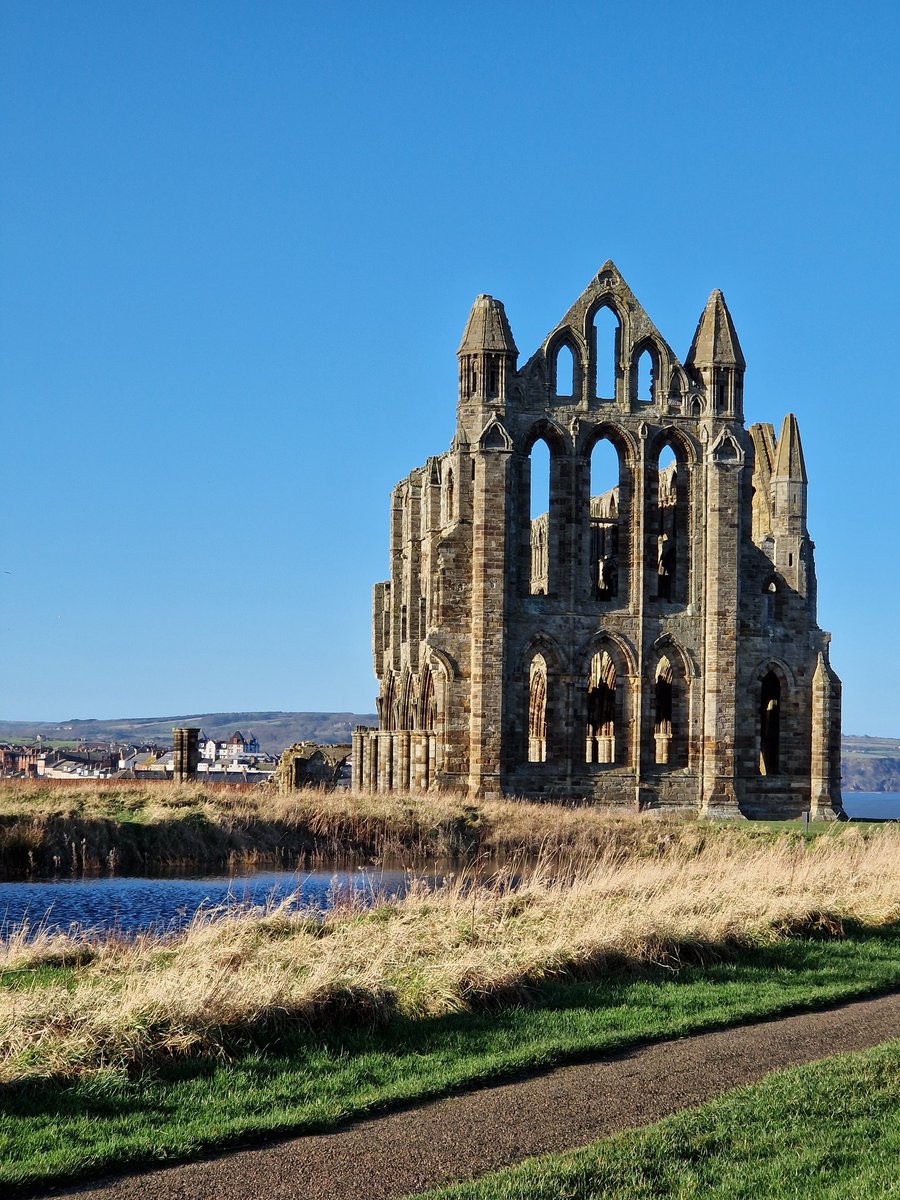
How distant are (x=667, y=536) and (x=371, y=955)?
37814 mm

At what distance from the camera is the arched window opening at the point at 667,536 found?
4941 centimetres

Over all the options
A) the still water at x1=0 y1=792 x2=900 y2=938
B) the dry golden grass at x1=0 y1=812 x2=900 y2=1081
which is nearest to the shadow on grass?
the dry golden grass at x1=0 y1=812 x2=900 y2=1081

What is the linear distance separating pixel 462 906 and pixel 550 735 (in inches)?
1201

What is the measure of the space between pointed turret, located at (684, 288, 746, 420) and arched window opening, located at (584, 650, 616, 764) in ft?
29.9

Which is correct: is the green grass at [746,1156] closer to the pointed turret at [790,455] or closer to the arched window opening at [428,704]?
the arched window opening at [428,704]

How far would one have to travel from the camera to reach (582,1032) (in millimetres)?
13227

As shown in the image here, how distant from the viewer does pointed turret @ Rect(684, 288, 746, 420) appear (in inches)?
1967

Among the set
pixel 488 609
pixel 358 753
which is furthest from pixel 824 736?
pixel 358 753

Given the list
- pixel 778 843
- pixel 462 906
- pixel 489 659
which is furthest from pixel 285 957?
pixel 489 659

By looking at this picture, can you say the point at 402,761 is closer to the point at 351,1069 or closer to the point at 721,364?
the point at 721,364

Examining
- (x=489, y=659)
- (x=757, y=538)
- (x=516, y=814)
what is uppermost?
(x=757, y=538)

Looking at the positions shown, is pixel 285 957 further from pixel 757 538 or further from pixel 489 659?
pixel 757 538

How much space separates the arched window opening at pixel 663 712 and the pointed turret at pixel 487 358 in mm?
10256

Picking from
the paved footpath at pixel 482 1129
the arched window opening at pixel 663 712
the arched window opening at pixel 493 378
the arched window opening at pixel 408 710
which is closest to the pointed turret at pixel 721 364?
the arched window opening at pixel 493 378
